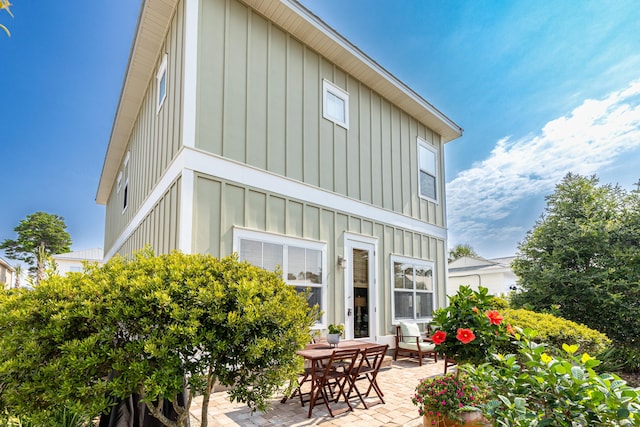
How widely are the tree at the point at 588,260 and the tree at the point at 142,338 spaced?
24.0ft

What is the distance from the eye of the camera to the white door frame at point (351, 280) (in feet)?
24.4

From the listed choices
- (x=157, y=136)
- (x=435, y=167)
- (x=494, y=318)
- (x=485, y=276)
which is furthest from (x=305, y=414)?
(x=485, y=276)

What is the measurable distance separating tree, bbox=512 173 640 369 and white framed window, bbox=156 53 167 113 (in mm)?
9084

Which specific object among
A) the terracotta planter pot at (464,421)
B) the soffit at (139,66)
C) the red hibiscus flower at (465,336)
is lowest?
the terracotta planter pot at (464,421)

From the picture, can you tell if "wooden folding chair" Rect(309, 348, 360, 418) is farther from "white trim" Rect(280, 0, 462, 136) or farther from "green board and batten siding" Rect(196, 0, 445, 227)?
"white trim" Rect(280, 0, 462, 136)

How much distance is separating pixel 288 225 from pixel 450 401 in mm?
4104

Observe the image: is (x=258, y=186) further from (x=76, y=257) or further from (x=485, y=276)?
(x=76, y=257)

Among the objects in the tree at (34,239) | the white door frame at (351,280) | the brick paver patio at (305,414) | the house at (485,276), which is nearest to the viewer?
the brick paver patio at (305,414)

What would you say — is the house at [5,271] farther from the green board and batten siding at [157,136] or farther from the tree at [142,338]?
the tree at [142,338]

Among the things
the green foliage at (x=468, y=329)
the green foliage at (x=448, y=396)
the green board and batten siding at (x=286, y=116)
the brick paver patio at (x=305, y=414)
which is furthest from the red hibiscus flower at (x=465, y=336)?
the green board and batten siding at (x=286, y=116)

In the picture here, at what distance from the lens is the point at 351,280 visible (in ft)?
25.1

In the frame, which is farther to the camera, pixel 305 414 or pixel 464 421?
pixel 305 414

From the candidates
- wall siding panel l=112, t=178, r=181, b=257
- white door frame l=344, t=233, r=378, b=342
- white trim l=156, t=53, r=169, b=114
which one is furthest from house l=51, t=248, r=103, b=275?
white door frame l=344, t=233, r=378, b=342

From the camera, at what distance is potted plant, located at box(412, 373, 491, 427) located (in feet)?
10.4
